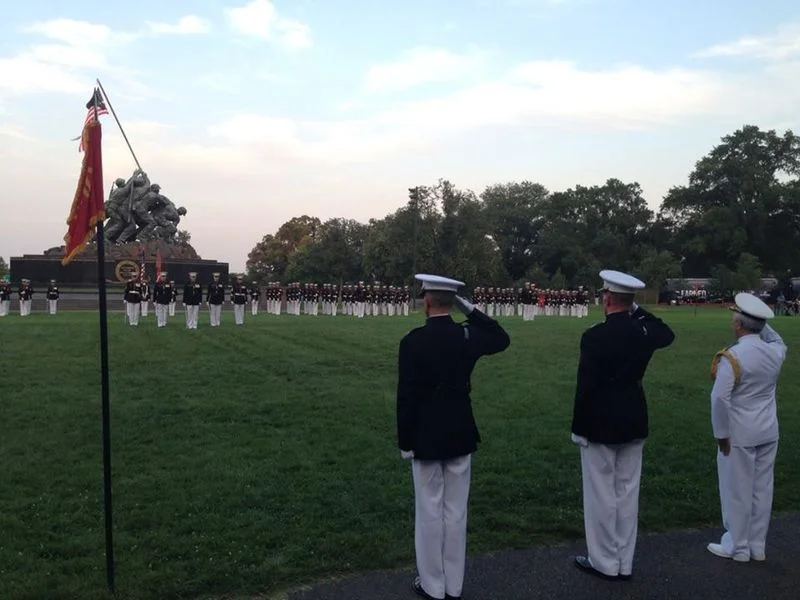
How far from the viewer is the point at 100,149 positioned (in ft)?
16.5

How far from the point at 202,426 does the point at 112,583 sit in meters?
4.85

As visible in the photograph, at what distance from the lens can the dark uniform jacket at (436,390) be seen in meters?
4.51

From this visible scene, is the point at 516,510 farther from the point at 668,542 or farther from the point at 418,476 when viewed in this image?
the point at 418,476

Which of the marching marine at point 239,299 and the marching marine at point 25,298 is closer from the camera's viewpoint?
the marching marine at point 239,299

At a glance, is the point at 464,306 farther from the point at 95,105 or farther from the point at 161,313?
the point at 161,313

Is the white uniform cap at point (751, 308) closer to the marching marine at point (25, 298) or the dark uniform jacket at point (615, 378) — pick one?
the dark uniform jacket at point (615, 378)

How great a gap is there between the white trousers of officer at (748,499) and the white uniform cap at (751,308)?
37.4 inches

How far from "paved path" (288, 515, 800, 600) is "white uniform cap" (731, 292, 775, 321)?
176 centimetres

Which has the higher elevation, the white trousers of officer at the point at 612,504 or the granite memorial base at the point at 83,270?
the granite memorial base at the point at 83,270

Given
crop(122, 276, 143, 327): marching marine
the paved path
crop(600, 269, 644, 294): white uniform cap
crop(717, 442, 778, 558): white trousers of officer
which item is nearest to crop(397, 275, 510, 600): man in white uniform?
the paved path

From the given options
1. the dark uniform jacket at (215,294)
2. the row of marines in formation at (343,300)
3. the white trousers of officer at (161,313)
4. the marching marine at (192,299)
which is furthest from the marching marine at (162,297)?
the dark uniform jacket at (215,294)

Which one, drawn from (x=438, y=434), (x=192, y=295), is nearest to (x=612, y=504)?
(x=438, y=434)

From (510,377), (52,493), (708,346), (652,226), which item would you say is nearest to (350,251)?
(652,226)

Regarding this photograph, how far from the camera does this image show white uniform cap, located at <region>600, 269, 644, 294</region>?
194 inches
